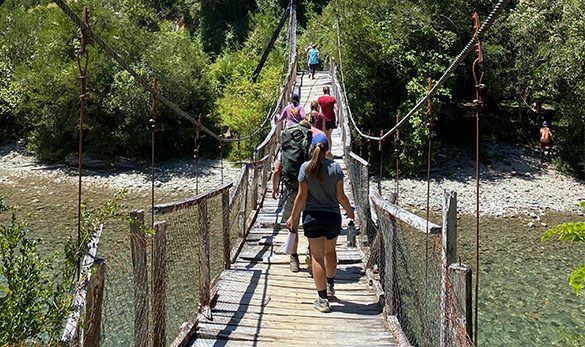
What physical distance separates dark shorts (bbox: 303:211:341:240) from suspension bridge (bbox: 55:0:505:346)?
324mm

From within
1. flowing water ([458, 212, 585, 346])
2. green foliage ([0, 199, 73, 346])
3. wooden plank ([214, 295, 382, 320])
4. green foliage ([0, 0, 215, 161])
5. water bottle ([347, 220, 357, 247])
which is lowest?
flowing water ([458, 212, 585, 346])

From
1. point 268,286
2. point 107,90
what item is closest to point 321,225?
point 268,286

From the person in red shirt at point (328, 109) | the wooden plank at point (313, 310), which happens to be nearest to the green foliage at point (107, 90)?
the person in red shirt at point (328, 109)

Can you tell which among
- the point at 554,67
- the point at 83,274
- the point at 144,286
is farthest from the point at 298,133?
the point at 554,67

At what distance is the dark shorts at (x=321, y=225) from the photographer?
3824 mm

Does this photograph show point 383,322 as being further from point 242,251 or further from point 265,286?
point 242,251

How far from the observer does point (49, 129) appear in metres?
16.5

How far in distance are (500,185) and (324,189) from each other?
39.9 feet

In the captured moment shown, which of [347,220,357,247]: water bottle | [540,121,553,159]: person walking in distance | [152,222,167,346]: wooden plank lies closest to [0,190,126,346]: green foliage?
[152,222,167,346]: wooden plank

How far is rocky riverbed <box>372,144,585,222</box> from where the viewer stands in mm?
13344

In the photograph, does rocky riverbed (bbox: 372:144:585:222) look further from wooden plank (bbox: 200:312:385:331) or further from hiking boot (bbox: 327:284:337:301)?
wooden plank (bbox: 200:312:385:331)

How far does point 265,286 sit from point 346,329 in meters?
0.97

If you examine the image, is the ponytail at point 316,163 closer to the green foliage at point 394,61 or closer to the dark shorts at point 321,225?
the dark shorts at point 321,225

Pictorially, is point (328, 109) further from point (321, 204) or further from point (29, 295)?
point (29, 295)
